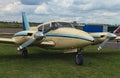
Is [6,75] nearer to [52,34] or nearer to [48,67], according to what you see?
[48,67]

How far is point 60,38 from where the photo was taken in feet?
55.1

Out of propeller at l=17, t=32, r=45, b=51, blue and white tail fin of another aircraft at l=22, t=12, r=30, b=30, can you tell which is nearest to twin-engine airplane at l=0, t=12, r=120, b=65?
propeller at l=17, t=32, r=45, b=51

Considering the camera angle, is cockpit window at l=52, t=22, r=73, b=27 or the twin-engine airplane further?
cockpit window at l=52, t=22, r=73, b=27

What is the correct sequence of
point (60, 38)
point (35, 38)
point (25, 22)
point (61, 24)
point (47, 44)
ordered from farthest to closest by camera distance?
point (25, 22)
point (61, 24)
point (47, 44)
point (60, 38)
point (35, 38)

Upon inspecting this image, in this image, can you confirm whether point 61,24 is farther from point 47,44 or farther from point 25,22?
point 25,22

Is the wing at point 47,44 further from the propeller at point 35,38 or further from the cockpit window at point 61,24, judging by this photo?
the cockpit window at point 61,24

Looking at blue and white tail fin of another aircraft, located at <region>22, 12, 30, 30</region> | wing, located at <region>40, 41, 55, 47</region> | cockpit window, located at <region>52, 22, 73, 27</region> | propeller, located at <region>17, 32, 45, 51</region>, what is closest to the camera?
propeller, located at <region>17, 32, 45, 51</region>

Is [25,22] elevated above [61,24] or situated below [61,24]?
above

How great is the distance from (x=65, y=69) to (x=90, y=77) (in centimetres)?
225

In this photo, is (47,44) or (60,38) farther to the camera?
(47,44)

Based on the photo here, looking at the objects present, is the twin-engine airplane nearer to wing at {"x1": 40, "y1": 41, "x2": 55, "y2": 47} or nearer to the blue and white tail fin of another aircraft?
wing at {"x1": 40, "y1": 41, "x2": 55, "y2": 47}

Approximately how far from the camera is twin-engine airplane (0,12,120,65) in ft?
51.3

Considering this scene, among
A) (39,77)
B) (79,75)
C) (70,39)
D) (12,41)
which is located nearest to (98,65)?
(70,39)

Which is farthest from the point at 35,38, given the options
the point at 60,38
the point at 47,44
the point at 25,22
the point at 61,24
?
the point at 25,22
